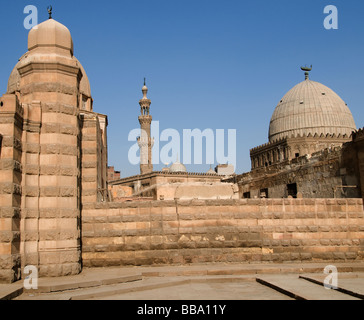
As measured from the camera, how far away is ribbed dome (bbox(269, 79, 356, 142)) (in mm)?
49219

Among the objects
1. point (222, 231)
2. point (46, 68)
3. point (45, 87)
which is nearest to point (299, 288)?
point (222, 231)

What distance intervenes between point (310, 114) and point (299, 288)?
146 ft

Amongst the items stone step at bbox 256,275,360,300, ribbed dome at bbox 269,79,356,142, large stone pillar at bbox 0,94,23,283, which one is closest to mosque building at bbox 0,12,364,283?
large stone pillar at bbox 0,94,23,283

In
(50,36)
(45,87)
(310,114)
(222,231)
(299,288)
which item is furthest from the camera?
(310,114)

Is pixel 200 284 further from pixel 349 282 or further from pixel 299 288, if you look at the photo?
pixel 349 282

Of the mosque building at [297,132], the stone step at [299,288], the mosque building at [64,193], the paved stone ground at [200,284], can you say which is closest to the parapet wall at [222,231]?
the mosque building at [64,193]

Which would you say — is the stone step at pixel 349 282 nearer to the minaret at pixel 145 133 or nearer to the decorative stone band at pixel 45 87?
the decorative stone band at pixel 45 87

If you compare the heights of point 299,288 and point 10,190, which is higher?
point 10,190

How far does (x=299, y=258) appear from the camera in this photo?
12305mm

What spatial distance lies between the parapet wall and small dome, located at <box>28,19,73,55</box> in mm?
4489

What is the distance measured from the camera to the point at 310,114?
50031 mm
